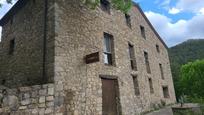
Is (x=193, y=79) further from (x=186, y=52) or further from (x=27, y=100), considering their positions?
(x=27, y=100)

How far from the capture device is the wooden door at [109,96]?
9.07 m

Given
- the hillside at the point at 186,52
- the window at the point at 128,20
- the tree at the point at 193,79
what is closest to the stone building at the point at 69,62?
the window at the point at 128,20

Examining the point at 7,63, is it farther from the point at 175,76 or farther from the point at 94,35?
the point at 175,76

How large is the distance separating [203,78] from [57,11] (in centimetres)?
2379

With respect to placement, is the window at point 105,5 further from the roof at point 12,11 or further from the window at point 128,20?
the roof at point 12,11

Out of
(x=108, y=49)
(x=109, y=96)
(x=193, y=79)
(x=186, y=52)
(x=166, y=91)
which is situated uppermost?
(x=186, y=52)

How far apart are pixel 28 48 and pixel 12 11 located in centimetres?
380

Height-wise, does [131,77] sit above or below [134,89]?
above

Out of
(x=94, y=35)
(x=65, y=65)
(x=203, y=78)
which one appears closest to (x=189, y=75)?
(x=203, y=78)

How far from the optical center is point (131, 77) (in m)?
11.5

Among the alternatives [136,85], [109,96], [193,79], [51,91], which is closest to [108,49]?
[109,96]

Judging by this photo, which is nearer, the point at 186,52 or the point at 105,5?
the point at 105,5

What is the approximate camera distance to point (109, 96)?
9.45 metres

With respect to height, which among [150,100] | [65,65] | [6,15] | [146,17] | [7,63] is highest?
[146,17]
